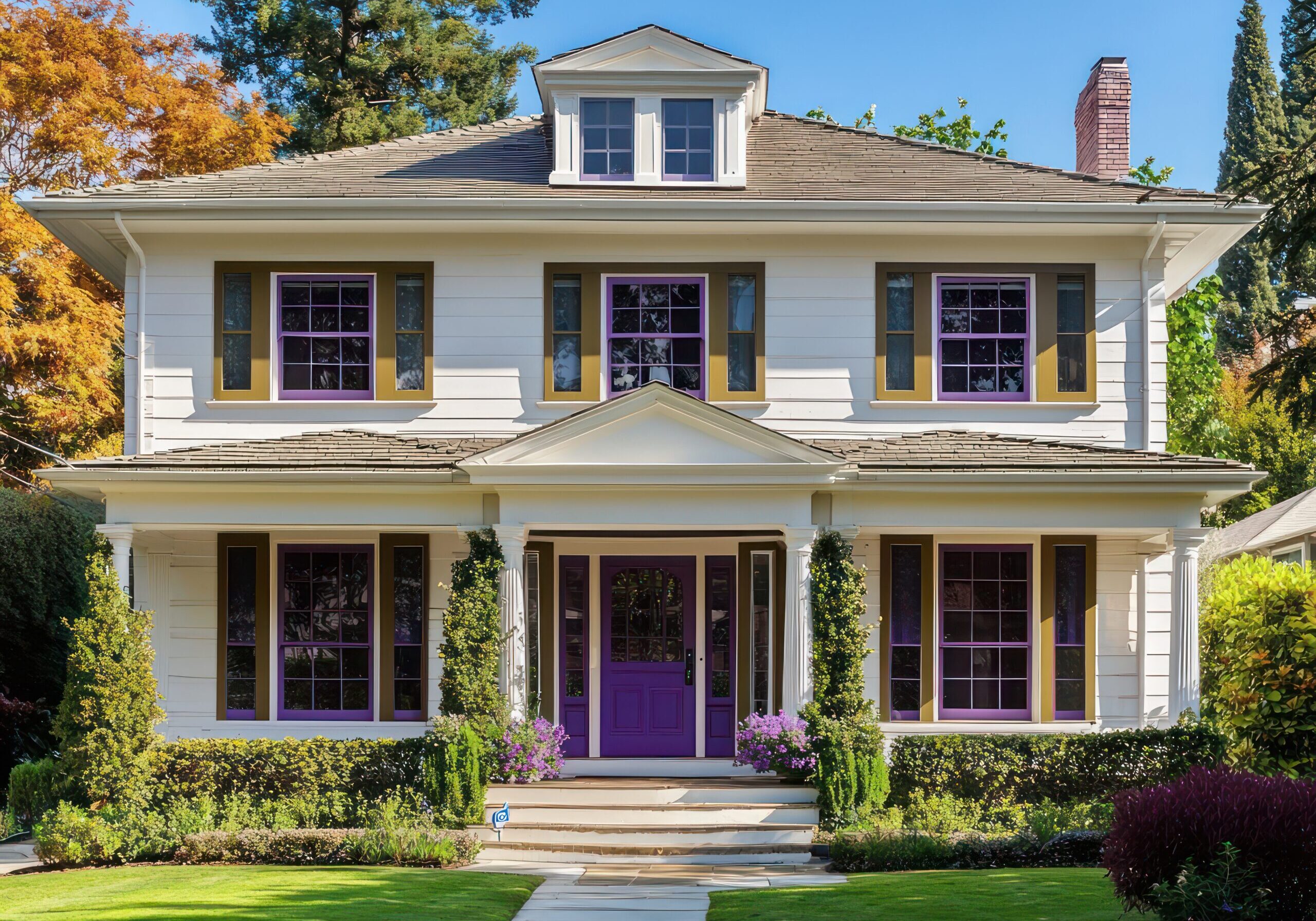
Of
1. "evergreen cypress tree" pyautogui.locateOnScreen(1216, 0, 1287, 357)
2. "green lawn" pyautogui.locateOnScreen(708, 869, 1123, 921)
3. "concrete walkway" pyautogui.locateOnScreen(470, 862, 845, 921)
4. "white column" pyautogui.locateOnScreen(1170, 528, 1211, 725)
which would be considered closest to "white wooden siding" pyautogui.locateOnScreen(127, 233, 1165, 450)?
"white column" pyautogui.locateOnScreen(1170, 528, 1211, 725)

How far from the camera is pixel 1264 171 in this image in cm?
1050

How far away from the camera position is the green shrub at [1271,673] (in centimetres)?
1470

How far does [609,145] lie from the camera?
54.6 feet

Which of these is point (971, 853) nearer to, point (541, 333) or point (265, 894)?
point (265, 894)

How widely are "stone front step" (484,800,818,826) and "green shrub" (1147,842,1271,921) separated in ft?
18.3

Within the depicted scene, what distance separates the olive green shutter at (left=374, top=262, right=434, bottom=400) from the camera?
15906mm

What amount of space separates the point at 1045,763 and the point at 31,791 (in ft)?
36.3

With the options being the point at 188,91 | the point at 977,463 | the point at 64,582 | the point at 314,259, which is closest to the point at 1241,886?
the point at 977,463

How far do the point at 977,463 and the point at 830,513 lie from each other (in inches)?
68.6

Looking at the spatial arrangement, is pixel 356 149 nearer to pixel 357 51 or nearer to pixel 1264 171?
pixel 1264 171

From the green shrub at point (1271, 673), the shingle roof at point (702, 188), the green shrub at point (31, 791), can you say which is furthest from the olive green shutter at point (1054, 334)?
the green shrub at point (31, 791)

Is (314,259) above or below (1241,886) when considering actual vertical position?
above

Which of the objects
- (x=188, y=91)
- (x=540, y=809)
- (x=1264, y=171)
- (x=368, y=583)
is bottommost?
(x=540, y=809)

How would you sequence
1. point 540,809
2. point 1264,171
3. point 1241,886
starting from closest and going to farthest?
point 1241,886, point 1264,171, point 540,809
